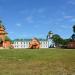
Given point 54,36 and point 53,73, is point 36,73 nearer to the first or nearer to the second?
point 53,73

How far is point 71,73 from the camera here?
13.8m

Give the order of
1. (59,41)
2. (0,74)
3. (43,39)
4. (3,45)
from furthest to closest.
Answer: (43,39), (59,41), (3,45), (0,74)

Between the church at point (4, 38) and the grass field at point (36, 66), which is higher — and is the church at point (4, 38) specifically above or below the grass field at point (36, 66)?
above

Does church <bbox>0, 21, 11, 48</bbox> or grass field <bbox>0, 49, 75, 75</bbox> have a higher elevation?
church <bbox>0, 21, 11, 48</bbox>

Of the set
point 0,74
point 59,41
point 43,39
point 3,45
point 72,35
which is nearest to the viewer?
point 0,74

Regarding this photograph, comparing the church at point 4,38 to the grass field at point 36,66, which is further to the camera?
the church at point 4,38

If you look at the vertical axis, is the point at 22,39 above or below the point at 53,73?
above

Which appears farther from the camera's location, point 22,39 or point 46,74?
point 22,39

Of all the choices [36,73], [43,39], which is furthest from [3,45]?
[43,39]

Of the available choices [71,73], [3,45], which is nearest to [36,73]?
[71,73]

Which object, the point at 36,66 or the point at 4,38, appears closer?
the point at 36,66

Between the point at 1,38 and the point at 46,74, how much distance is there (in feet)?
181

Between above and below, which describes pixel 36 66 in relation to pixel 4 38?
below

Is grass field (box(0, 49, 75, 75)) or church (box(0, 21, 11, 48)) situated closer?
grass field (box(0, 49, 75, 75))
